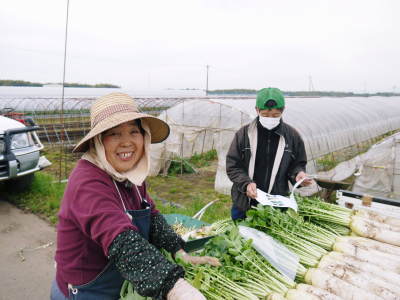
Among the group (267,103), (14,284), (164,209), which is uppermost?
(267,103)

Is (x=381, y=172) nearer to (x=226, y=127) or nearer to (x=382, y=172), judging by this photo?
(x=382, y=172)

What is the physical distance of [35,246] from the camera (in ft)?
16.1

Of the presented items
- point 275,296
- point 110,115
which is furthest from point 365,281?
point 110,115

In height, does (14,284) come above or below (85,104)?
below

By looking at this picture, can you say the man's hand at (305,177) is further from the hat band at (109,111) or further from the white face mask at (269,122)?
the hat band at (109,111)

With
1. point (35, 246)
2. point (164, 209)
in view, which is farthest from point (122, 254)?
point (164, 209)

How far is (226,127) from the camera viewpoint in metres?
9.70

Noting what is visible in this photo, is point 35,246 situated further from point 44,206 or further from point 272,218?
point 272,218

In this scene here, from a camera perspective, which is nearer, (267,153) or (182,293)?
(182,293)

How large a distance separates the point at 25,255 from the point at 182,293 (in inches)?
159

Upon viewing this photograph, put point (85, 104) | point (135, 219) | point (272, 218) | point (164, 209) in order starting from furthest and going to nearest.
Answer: point (85, 104)
point (164, 209)
point (272, 218)
point (135, 219)

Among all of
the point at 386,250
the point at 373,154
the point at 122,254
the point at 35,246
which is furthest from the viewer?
the point at 373,154

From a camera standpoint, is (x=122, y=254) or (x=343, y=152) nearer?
(x=122, y=254)

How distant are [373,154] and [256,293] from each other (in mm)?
6988
